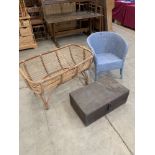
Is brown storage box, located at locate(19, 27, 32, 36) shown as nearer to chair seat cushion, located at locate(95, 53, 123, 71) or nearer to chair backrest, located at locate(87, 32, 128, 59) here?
chair backrest, located at locate(87, 32, 128, 59)

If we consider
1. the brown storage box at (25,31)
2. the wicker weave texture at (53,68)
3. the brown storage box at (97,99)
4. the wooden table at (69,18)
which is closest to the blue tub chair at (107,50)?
the wicker weave texture at (53,68)

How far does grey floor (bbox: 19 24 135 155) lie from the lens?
1614mm

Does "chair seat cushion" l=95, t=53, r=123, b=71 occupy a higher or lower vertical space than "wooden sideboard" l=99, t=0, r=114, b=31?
lower

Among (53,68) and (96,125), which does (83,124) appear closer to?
(96,125)

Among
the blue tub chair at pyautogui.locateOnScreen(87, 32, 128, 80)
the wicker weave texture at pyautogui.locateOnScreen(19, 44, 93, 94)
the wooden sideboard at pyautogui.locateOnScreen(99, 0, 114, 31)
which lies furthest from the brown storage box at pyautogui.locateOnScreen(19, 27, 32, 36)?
the wooden sideboard at pyautogui.locateOnScreen(99, 0, 114, 31)

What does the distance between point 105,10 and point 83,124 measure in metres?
3.19

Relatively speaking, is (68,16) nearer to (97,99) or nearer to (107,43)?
(107,43)

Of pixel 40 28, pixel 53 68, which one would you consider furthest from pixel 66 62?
pixel 40 28

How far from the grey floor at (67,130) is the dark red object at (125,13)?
294cm

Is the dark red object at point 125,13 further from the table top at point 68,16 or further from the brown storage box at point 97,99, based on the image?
the brown storage box at point 97,99

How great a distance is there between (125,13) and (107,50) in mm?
2720

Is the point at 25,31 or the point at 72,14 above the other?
the point at 72,14

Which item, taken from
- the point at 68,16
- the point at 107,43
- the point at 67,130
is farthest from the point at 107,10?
the point at 67,130

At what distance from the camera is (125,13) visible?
4.77 meters
